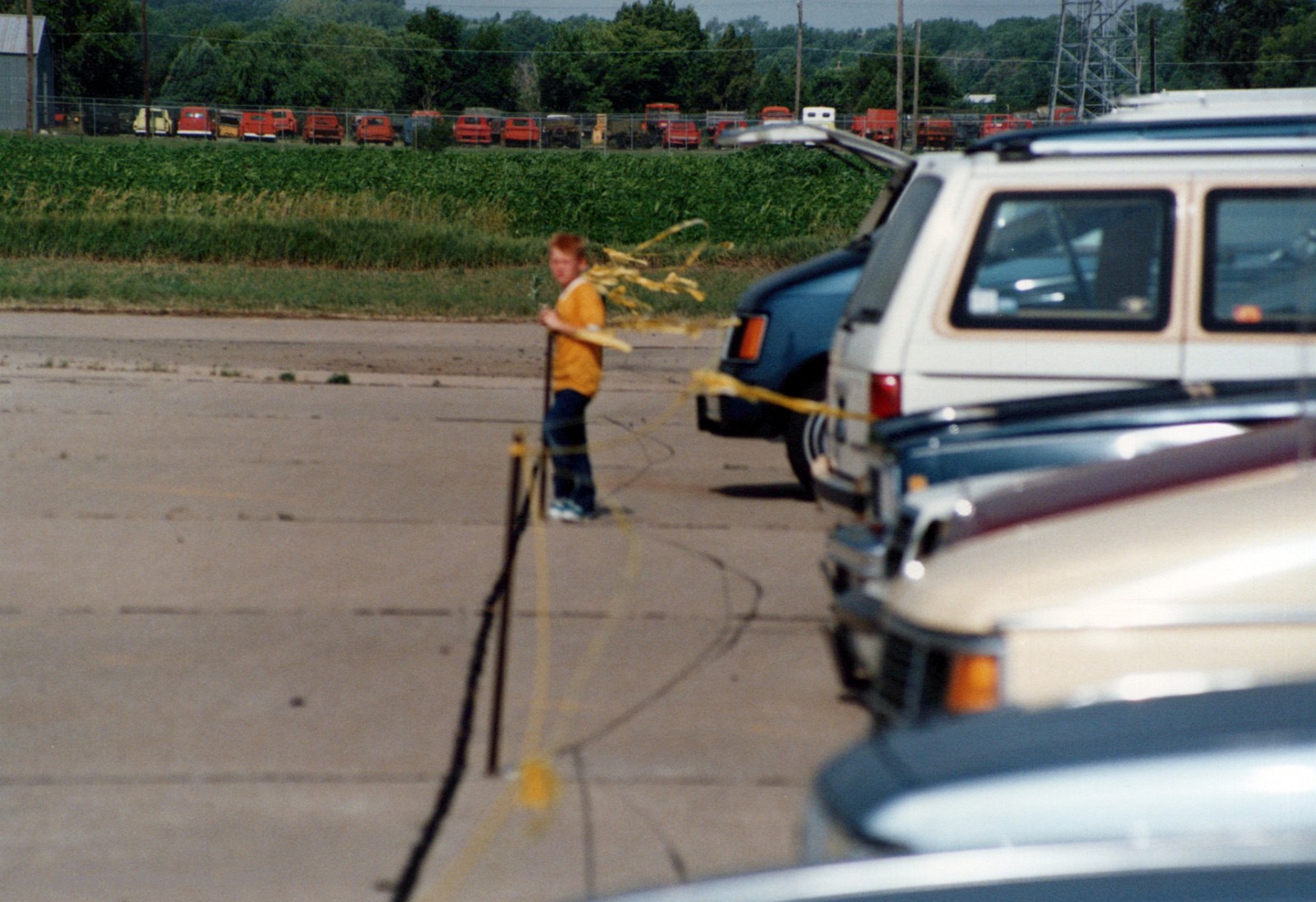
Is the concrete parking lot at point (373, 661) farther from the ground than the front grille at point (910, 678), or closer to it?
closer to it

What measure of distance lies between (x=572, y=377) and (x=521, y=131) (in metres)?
67.9

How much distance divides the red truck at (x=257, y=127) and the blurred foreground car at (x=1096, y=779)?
7750 centimetres

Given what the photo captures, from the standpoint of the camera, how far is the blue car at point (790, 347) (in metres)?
9.13

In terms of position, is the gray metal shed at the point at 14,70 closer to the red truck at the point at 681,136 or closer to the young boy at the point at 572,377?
the red truck at the point at 681,136

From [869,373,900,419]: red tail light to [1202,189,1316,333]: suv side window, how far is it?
128cm

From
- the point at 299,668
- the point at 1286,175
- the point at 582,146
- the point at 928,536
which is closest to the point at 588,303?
the point at 299,668

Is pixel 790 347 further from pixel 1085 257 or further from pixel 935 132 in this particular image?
pixel 935 132

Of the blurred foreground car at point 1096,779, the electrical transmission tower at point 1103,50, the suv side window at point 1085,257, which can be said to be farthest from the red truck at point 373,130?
the blurred foreground car at point 1096,779

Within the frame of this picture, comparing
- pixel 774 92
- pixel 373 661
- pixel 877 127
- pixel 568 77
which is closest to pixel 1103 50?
pixel 877 127

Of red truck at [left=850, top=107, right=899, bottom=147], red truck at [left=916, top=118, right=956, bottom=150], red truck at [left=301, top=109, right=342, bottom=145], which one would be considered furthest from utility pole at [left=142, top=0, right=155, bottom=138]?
red truck at [left=916, top=118, right=956, bottom=150]

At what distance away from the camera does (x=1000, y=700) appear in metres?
3.29

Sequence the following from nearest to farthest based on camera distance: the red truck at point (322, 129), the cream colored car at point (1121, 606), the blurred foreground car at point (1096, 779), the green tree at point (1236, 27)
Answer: the blurred foreground car at point (1096, 779), the cream colored car at point (1121, 606), the red truck at point (322, 129), the green tree at point (1236, 27)

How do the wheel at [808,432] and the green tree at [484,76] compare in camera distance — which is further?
the green tree at [484,76]

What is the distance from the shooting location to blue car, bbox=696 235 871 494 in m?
9.13
